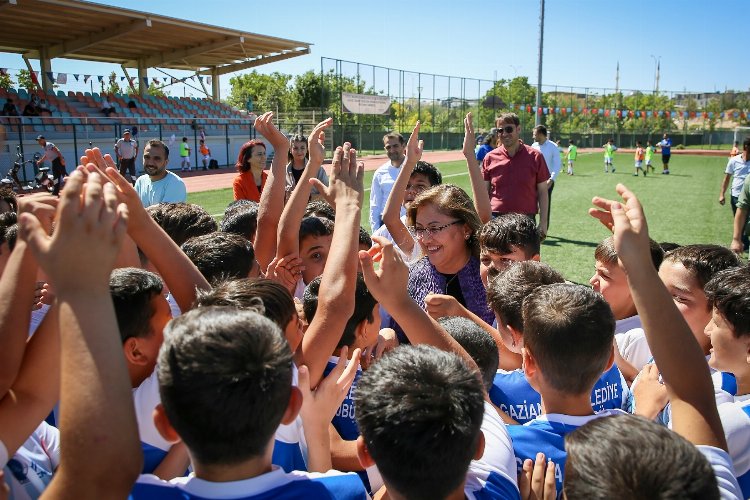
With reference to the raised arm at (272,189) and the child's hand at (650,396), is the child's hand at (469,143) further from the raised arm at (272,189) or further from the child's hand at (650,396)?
the child's hand at (650,396)

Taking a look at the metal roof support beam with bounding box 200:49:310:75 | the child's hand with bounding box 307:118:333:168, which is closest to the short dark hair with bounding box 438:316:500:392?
the child's hand with bounding box 307:118:333:168

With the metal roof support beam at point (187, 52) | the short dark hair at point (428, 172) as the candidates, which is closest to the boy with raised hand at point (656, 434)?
the short dark hair at point (428, 172)

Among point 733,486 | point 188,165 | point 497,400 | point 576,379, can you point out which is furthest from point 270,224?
point 188,165

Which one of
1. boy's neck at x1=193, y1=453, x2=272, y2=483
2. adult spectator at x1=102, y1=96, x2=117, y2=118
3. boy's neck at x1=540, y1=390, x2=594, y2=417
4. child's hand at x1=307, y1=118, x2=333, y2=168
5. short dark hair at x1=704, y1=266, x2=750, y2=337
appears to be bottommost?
boy's neck at x1=540, y1=390, x2=594, y2=417

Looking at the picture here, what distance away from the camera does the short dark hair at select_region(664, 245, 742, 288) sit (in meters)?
2.72

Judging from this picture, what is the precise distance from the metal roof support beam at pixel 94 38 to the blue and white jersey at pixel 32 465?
A: 2886 cm

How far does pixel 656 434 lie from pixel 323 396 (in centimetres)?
105

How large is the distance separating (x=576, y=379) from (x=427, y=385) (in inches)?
25.7

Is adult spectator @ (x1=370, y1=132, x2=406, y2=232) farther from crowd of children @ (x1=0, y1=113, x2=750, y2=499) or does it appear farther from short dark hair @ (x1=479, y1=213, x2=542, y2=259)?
crowd of children @ (x1=0, y1=113, x2=750, y2=499)

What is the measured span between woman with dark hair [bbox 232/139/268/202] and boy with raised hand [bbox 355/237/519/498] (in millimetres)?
5142

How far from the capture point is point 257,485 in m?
1.27

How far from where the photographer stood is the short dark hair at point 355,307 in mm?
2363

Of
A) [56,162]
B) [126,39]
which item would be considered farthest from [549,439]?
[126,39]

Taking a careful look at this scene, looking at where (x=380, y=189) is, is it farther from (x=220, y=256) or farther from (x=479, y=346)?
(x=479, y=346)
